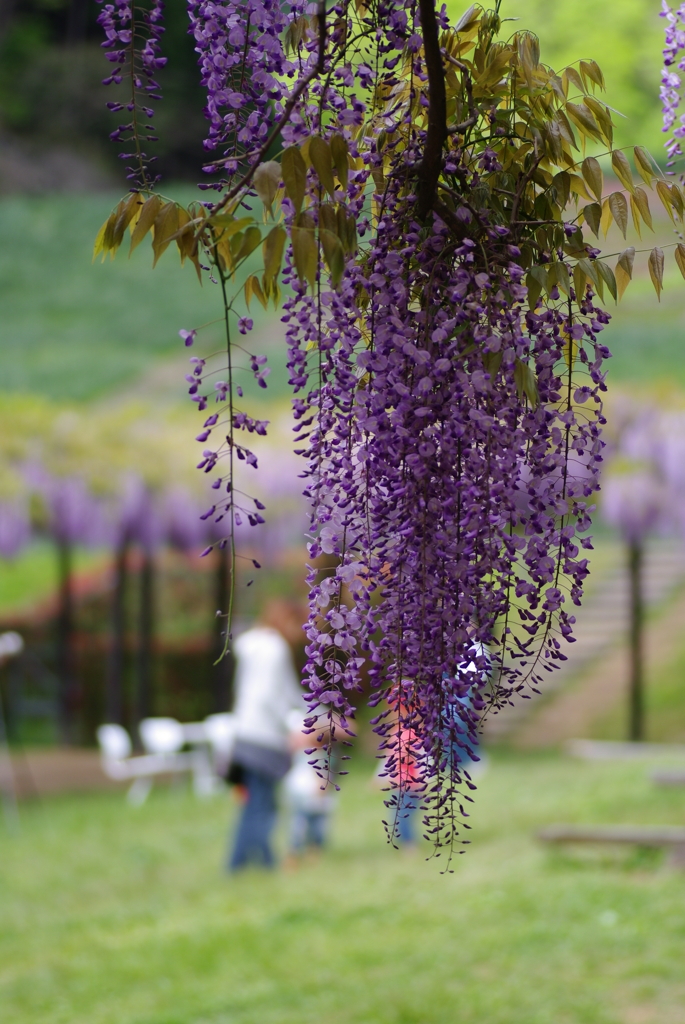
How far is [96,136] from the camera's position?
1449 centimetres

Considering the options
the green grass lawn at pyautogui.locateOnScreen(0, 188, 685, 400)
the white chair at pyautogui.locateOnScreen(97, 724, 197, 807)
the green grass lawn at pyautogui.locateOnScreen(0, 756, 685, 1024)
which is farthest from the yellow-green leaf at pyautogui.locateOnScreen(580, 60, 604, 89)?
the green grass lawn at pyautogui.locateOnScreen(0, 188, 685, 400)

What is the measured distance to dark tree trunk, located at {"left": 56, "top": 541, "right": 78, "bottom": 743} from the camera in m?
12.0

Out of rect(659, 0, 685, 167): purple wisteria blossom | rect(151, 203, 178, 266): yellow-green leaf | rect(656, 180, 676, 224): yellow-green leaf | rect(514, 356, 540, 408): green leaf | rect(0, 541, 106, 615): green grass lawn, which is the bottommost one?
rect(0, 541, 106, 615): green grass lawn

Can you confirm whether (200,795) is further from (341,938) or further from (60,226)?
(60,226)

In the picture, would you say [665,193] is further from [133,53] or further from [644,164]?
[133,53]

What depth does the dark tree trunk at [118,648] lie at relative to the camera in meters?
12.2

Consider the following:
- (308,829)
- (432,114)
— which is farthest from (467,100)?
(308,829)

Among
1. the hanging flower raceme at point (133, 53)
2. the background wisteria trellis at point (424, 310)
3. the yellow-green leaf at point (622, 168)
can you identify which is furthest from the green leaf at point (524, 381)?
the hanging flower raceme at point (133, 53)

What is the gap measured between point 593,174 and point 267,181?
51cm

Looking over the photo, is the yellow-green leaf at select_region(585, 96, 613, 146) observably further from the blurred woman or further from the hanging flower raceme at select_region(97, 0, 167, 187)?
the blurred woman

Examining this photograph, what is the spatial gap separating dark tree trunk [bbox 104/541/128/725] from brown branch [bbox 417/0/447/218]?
10839 mm

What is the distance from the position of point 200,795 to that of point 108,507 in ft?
9.64

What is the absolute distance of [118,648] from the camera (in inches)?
492

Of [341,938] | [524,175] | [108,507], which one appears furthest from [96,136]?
[524,175]
